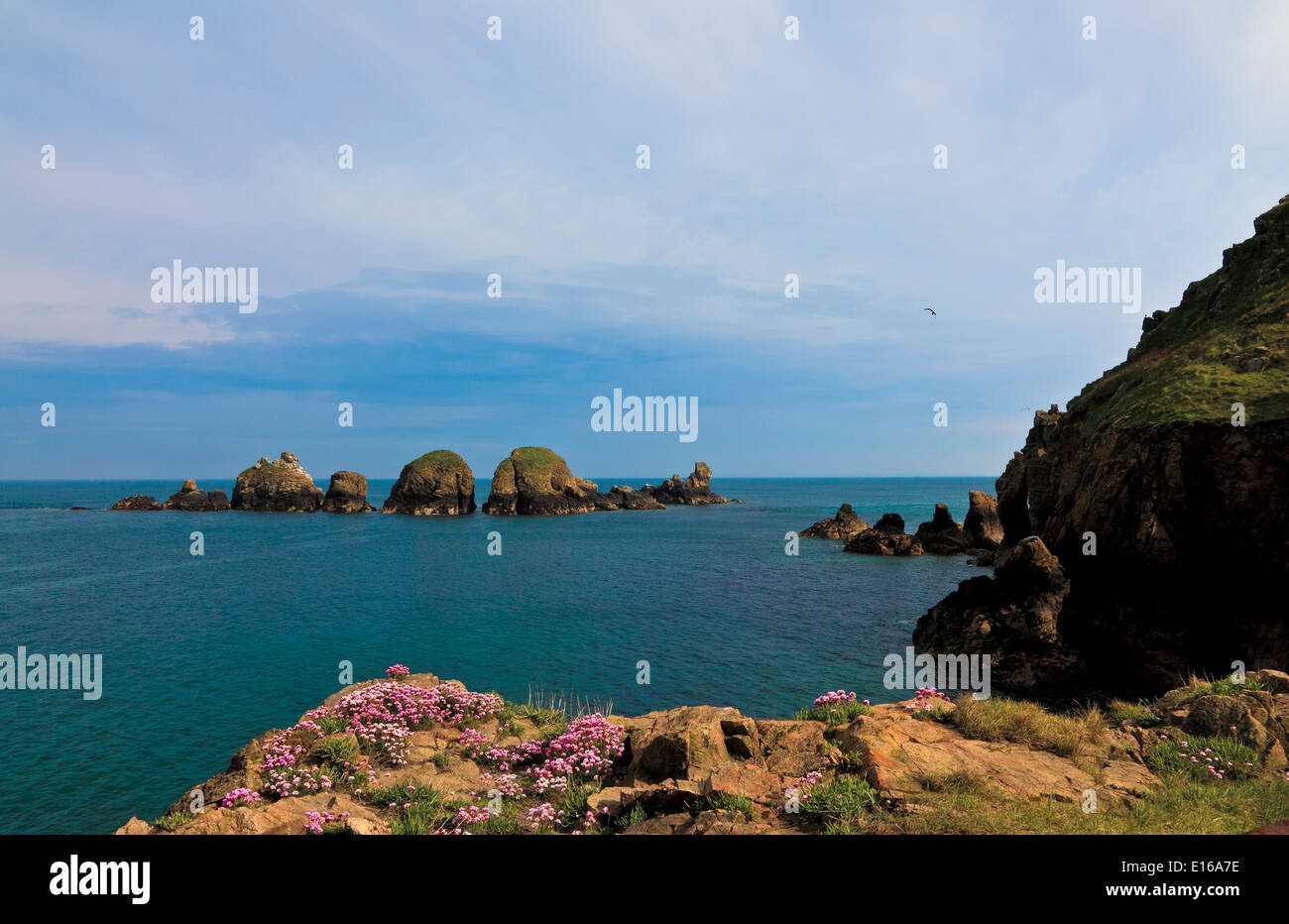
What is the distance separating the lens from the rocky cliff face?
926 inches

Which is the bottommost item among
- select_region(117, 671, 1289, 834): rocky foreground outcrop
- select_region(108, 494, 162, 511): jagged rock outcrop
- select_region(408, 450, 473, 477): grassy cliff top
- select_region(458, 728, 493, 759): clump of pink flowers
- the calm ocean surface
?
the calm ocean surface

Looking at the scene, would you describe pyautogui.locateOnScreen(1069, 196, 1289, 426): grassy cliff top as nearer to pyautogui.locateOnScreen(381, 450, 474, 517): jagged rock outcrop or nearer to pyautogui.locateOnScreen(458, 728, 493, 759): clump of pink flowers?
pyautogui.locateOnScreen(458, 728, 493, 759): clump of pink flowers

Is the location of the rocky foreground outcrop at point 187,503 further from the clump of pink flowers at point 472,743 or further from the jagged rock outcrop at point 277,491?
the clump of pink flowers at point 472,743

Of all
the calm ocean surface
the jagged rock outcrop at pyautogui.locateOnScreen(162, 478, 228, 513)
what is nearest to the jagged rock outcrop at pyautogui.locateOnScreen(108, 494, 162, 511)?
the jagged rock outcrop at pyautogui.locateOnScreen(162, 478, 228, 513)

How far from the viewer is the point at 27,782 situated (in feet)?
58.7

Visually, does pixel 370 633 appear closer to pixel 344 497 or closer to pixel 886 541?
pixel 886 541

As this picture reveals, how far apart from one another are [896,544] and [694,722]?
63233 mm

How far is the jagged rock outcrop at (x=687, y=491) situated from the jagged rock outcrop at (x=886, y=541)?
112 m

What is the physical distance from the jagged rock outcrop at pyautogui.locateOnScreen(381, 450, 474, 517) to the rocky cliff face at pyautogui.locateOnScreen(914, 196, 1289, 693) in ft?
398

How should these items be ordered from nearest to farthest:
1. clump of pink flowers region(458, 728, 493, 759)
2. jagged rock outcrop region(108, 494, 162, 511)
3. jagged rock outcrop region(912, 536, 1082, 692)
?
1. clump of pink flowers region(458, 728, 493, 759)
2. jagged rock outcrop region(912, 536, 1082, 692)
3. jagged rock outcrop region(108, 494, 162, 511)

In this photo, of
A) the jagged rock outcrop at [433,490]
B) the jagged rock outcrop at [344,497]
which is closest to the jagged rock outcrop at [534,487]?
the jagged rock outcrop at [433,490]

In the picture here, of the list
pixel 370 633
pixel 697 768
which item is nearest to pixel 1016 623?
pixel 697 768

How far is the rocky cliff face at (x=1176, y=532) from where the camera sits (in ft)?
77.2
